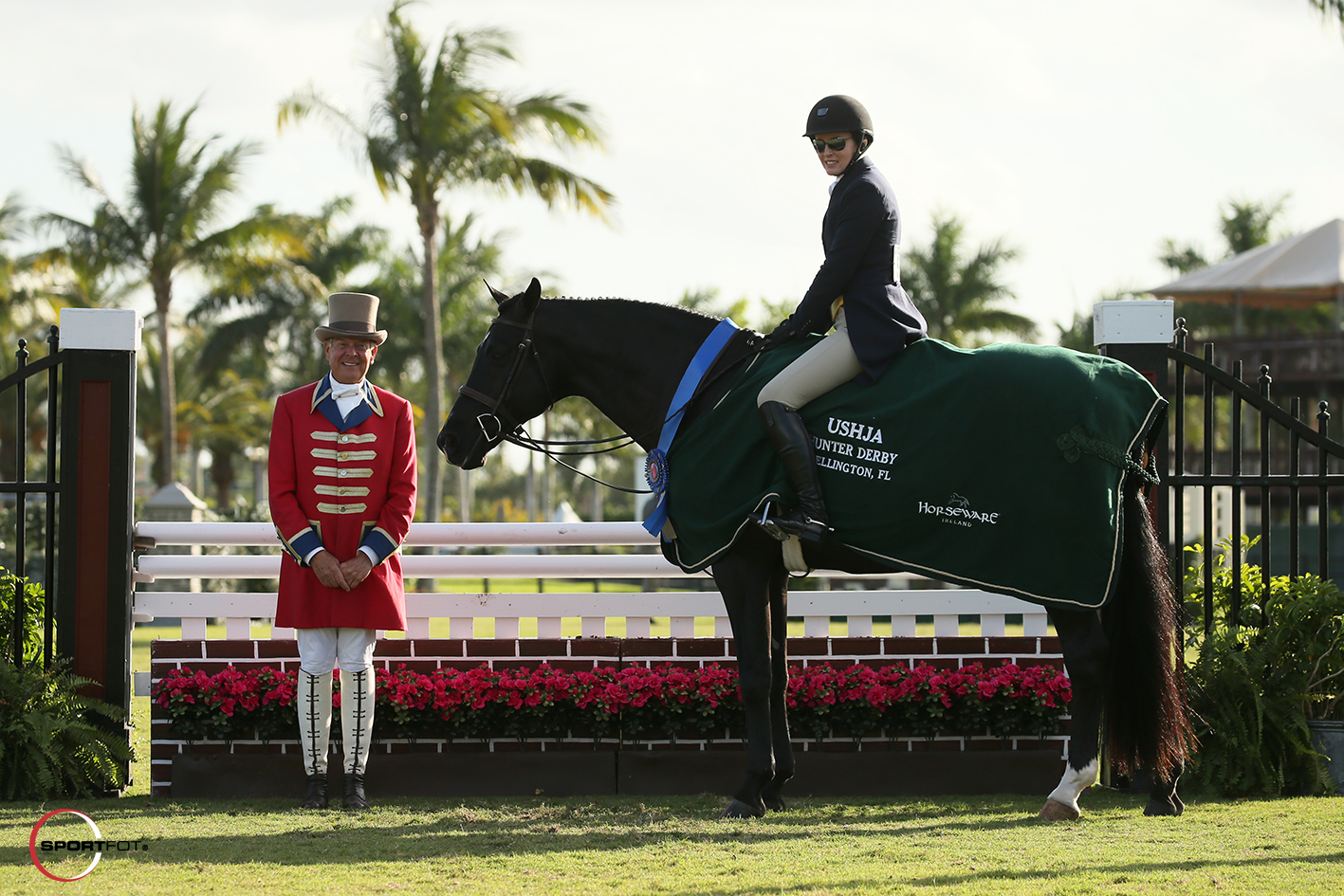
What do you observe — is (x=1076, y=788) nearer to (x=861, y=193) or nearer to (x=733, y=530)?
(x=733, y=530)

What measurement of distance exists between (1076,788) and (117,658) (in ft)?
13.5

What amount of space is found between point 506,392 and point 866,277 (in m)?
1.54

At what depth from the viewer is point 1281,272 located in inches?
1198

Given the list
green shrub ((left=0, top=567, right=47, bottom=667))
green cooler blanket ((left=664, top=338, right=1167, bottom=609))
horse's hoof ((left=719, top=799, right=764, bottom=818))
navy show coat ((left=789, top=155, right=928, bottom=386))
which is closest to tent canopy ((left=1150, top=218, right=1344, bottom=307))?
green cooler blanket ((left=664, top=338, right=1167, bottom=609))

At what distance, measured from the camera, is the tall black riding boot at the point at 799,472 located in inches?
182

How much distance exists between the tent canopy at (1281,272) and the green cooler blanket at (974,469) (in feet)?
92.4

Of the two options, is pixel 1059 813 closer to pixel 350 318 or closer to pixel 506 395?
pixel 506 395

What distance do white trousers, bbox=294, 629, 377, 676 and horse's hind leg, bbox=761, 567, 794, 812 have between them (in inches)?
65.4

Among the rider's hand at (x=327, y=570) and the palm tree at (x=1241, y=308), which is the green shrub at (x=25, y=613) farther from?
the palm tree at (x=1241, y=308)

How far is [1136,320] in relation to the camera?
580 centimetres

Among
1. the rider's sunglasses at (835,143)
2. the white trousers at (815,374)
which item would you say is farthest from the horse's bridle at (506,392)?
the rider's sunglasses at (835,143)

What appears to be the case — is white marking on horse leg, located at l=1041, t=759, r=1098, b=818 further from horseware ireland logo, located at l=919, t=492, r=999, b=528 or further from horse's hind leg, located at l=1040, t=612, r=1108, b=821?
horseware ireland logo, located at l=919, t=492, r=999, b=528

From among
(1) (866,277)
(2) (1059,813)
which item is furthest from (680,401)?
(2) (1059,813)

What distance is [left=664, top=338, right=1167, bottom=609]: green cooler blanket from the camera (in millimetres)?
4621
